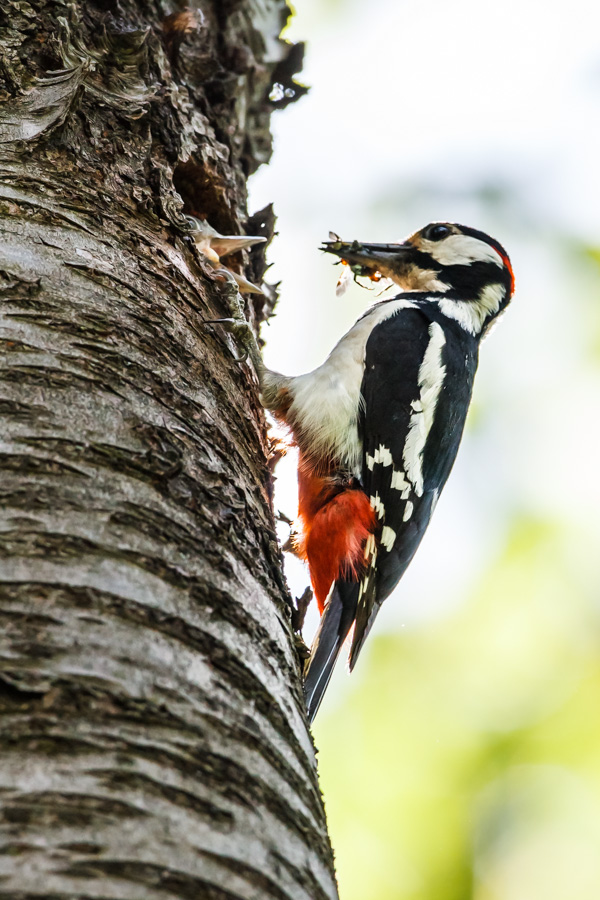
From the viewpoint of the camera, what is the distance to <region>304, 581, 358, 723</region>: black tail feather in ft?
6.95

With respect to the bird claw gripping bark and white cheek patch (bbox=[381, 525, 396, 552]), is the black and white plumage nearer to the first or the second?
white cheek patch (bbox=[381, 525, 396, 552])

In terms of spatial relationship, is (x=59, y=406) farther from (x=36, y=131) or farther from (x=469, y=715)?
(x=469, y=715)

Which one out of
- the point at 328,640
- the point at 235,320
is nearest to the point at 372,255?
the point at 235,320

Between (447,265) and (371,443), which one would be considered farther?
(447,265)

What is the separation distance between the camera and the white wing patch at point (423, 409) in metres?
2.85

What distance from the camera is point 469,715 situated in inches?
147

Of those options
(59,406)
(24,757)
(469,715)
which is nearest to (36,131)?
(59,406)

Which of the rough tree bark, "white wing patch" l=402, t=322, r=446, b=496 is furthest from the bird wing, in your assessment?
the rough tree bark

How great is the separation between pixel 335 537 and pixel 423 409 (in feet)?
1.97

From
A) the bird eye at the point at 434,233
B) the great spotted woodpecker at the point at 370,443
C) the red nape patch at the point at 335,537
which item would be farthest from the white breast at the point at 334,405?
the bird eye at the point at 434,233

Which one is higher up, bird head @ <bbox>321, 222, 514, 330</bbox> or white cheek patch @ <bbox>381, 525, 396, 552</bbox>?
bird head @ <bbox>321, 222, 514, 330</bbox>

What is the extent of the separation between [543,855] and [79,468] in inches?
116

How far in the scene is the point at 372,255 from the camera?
361 centimetres

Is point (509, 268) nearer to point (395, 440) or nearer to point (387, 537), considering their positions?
point (395, 440)
